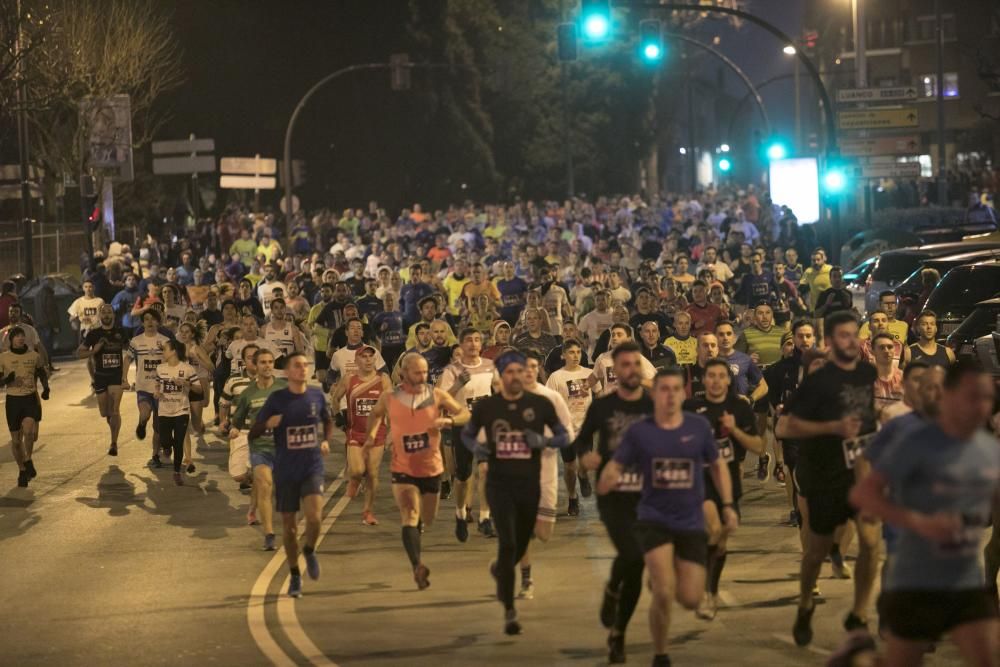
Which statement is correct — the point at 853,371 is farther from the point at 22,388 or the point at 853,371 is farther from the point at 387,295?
the point at 387,295

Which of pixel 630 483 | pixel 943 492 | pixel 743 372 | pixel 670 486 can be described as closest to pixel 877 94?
pixel 743 372

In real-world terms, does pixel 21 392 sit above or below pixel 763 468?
above

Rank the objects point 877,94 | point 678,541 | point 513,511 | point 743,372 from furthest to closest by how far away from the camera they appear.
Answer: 1. point 877,94
2. point 743,372
3. point 513,511
4. point 678,541

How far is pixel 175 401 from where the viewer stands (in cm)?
1936

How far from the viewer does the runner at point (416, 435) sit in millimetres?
13453

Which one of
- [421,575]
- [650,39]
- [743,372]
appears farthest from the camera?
[650,39]

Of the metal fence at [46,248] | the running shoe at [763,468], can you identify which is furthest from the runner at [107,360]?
the metal fence at [46,248]

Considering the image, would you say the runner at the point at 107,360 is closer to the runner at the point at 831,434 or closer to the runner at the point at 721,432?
the runner at the point at 721,432

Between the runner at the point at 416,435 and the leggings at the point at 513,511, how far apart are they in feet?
4.79

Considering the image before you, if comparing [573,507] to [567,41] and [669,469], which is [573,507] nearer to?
[669,469]

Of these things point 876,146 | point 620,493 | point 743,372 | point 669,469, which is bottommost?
point 620,493

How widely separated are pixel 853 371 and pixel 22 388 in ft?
35.7

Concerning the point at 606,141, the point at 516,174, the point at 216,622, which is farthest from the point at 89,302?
→ the point at 606,141

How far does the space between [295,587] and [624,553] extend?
10.5ft
